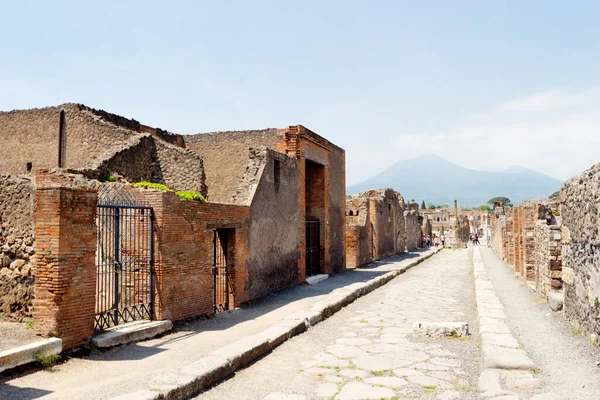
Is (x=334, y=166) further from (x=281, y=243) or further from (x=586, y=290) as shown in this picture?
(x=586, y=290)

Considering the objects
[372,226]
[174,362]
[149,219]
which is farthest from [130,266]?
[372,226]

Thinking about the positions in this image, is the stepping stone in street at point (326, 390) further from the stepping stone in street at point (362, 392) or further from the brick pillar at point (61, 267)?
the brick pillar at point (61, 267)

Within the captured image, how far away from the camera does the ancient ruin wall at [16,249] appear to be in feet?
19.7

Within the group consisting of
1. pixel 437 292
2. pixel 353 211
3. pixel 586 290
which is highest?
pixel 353 211

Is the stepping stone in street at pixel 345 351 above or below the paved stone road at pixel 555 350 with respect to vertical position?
below

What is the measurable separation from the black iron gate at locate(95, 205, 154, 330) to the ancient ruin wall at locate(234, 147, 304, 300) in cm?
279

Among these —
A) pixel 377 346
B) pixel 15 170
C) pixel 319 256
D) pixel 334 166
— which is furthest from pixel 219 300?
pixel 15 170

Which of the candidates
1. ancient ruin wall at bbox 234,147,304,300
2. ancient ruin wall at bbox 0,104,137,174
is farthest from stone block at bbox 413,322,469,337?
ancient ruin wall at bbox 0,104,137,174

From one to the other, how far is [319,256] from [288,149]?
3.75m

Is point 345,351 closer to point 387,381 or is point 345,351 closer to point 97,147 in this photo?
point 387,381

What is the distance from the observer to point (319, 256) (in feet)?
48.8

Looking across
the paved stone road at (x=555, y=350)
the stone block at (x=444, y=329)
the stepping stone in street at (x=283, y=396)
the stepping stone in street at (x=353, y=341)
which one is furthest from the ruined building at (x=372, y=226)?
the stepping stone in street at (x=283, y=396)

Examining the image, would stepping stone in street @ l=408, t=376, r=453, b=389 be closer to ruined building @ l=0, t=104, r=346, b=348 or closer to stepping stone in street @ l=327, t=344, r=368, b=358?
stepping stone in street @ l=327, t=344, r=368, b=358

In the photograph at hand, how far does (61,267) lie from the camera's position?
5.46m
